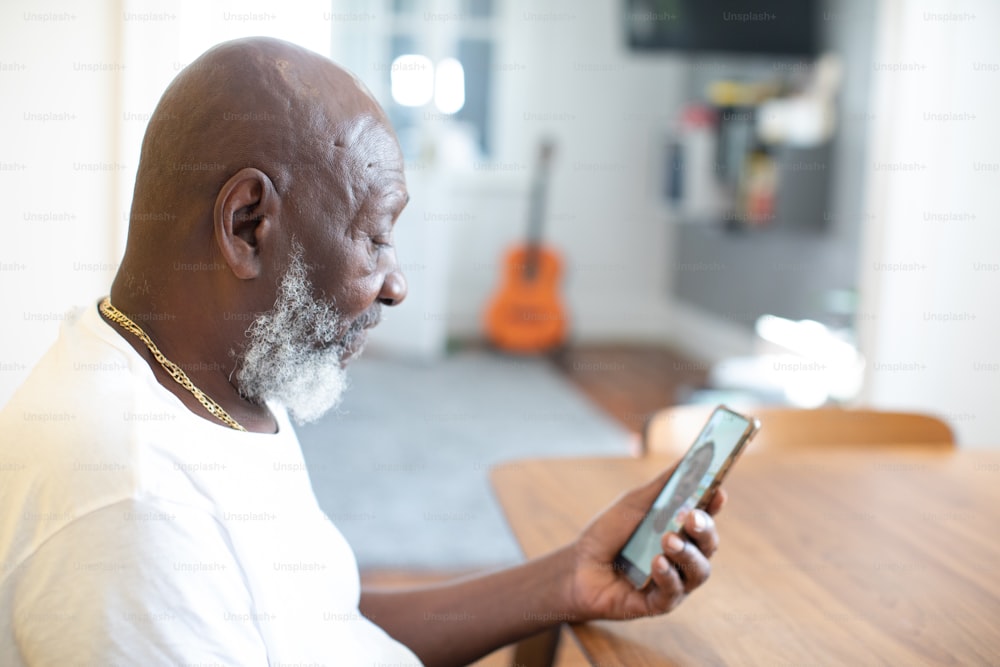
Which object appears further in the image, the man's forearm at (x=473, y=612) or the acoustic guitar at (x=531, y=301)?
the acoustic guitar at (x=531, y=301)

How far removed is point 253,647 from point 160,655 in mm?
78

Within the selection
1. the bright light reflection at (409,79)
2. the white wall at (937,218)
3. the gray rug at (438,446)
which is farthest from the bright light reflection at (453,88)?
the white wall at (937,218)

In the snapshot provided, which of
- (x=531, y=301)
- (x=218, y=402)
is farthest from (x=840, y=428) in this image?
(x=531, y=301)

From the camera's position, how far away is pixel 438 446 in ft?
12.5

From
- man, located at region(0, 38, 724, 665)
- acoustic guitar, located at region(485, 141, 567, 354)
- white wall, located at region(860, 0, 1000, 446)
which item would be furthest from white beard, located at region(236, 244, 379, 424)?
acoustic guitar, located at region(485, 141, 567, 354)

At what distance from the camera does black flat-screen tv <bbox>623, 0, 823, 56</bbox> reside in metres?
4.14

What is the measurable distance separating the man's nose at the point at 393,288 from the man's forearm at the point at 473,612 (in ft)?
1.16

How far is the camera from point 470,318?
6.32 m

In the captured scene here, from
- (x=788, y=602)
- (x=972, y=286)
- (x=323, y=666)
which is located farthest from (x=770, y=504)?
(x=972, y=286)

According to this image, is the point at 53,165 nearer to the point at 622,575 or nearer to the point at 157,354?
the point at 157,354

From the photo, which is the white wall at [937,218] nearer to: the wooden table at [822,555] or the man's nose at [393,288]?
the wooden table at [822,555]

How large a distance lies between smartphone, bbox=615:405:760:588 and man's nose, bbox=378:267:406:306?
14.0 inches

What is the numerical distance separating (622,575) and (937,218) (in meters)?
2.03

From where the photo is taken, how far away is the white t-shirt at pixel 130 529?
0.66 m
